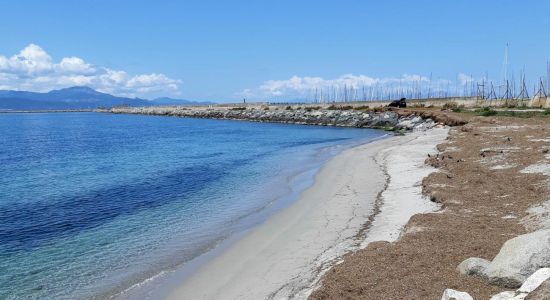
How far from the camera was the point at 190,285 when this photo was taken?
13.0m

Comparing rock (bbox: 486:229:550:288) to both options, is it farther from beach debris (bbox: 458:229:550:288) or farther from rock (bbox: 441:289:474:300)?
rock (bbox: 441:289:474:300)

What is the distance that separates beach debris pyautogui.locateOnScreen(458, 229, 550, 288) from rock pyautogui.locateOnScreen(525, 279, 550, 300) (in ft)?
5.48

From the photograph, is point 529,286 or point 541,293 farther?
point 529,286

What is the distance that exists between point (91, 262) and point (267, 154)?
33274mm

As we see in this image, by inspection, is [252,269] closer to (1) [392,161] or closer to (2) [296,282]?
(2) [296,282]

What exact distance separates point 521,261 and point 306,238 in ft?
28.1

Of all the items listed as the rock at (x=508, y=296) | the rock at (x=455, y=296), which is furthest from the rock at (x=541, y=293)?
the rock at (x=455, y=296)

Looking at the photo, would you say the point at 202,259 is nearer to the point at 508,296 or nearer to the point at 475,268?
the point at 475,268

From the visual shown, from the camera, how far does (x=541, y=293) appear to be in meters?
6.71

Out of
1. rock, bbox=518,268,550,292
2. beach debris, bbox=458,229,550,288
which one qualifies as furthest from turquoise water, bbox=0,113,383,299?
rock, bbox=518,268,550,292

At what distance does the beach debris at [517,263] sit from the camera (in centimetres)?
851

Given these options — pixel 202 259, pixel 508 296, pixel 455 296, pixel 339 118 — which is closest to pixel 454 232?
pixel 508 296

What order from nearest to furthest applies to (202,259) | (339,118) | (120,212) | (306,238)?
1. (202,259)
2. (306,238)
3. (120,212)
4. (339,118)

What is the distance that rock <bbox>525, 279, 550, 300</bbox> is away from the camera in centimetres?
661
